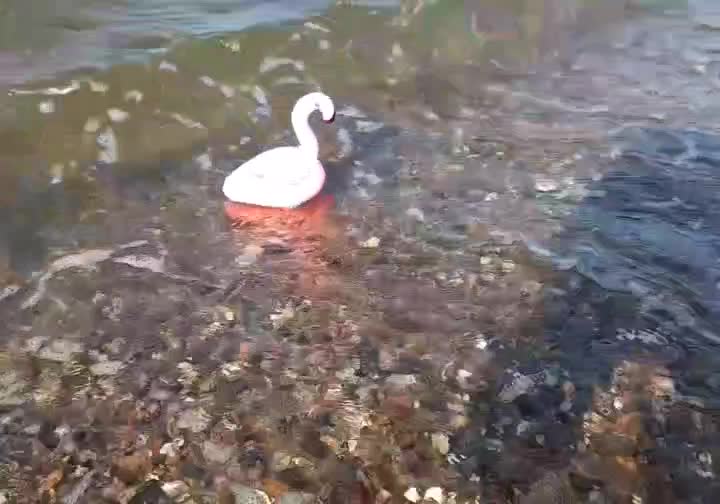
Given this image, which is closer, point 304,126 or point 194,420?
point 194,420

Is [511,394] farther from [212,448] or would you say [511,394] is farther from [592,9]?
[592,9]

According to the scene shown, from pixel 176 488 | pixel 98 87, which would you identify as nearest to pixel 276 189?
pixel 98 87

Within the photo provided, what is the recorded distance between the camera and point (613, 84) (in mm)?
9367

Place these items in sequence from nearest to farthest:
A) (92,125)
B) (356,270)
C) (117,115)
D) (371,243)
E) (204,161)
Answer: (356,270), (371,243), (204,161), (92,125), (117,115)

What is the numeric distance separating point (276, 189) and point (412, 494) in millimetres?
3442

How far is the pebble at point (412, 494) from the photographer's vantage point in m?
3.96

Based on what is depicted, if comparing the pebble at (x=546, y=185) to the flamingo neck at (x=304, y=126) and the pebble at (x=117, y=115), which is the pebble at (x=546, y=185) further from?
the pebble at (x=117, y=115)

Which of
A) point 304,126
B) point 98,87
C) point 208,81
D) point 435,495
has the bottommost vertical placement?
point 435,495

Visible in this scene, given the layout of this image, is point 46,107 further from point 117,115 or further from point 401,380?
point 401,380

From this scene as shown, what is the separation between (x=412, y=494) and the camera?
13.1 feet

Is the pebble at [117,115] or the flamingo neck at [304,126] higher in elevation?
the flamingo neck at [304,126]

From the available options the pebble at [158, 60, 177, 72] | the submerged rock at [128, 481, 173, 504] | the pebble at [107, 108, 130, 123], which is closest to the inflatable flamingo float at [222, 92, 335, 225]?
the pebble at [107, 108, 130, 123]

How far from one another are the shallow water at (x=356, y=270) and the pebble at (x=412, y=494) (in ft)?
0.04

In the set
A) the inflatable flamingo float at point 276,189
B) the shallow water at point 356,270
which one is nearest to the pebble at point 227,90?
the shallow water at point 356,270
